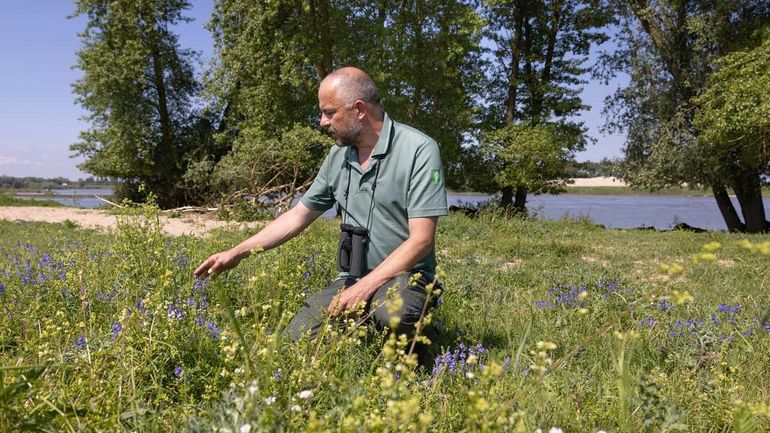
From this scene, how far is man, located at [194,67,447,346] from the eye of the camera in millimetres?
2875

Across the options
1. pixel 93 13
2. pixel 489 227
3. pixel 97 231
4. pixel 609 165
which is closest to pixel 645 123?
pixel 609 165

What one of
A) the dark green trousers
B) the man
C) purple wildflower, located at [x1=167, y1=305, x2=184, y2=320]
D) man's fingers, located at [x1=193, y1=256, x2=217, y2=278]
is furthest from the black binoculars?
purple wildflower, located at [x1=167, y1=305, x2=184, y2=320]

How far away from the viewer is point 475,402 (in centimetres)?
108

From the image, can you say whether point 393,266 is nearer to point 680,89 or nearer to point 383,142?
point 383,142

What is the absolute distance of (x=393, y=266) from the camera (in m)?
2.59

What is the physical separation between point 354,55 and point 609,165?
30.0ft

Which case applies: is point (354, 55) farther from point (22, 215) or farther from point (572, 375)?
point (572, 375)

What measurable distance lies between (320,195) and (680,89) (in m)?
16.2

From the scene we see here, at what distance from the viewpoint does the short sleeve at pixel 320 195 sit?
11.5ft

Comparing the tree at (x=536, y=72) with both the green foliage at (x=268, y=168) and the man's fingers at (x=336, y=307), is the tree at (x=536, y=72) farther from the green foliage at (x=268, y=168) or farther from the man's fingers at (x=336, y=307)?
the man's fingers at (x=336, y=307)

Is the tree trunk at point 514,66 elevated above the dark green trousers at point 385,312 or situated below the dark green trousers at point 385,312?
above

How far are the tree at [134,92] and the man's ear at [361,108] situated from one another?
63.3ft

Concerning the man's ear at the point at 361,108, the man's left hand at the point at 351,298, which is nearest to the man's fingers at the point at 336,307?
the man's left hand at the point at 351,298

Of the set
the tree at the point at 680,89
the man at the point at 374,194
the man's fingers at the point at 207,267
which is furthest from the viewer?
the tree at the point at 680,89
